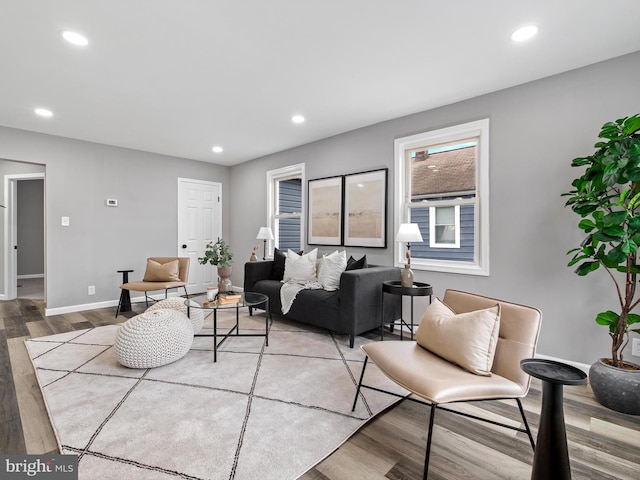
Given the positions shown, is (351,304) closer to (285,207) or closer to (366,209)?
(366,209)

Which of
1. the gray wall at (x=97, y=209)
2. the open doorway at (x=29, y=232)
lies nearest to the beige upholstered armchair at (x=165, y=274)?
the gray wall at (x=97, y=209)

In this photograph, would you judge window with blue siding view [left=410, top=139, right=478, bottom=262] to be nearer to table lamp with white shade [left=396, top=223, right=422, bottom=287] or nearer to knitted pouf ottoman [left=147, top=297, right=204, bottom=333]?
table lamp with white shade [left=396, top=223, right=422, bottom=287]

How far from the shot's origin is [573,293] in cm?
260

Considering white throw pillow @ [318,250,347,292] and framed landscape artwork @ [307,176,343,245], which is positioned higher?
framed landscape artwork @ [307,176,343,245]

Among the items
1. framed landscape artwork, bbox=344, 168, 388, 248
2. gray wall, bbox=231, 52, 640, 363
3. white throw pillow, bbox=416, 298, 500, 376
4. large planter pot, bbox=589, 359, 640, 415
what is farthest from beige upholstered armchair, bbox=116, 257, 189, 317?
large planter pot, bbox=589, 359, 640, 415

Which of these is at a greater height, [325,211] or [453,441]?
[325,211]

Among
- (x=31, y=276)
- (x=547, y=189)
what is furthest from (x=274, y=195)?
(x=31, y=276)

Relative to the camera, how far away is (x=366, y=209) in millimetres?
4078

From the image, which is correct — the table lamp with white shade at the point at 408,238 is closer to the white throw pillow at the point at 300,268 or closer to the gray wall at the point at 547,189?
the gray wall at the point at 547,189

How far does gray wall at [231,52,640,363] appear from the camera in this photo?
98.7 inches

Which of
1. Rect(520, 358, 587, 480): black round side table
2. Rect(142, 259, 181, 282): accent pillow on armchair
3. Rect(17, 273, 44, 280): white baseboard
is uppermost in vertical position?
Rect(142, 259, 181, 282): accent pillow on armchair

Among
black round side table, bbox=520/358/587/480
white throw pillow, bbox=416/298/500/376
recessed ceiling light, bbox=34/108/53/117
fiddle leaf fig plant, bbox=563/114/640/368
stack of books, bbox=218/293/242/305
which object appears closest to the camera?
black round side table, bbox=520/358/587/480

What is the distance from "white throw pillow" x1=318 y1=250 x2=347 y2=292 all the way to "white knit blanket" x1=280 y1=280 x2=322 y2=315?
114 millimetres

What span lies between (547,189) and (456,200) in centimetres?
82
